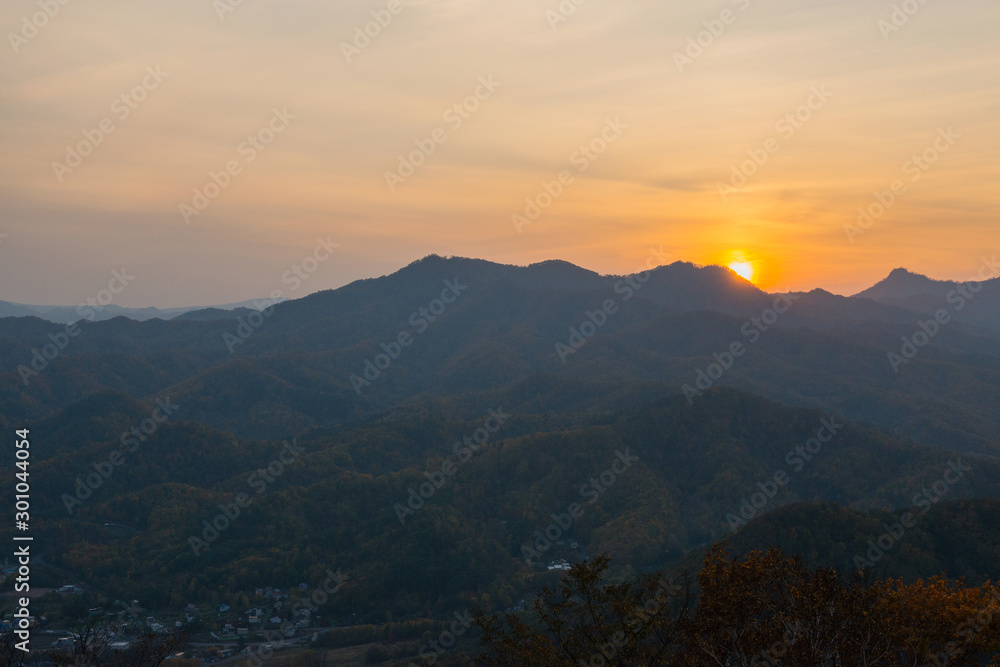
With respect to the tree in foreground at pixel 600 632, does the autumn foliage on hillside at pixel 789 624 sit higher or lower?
higher

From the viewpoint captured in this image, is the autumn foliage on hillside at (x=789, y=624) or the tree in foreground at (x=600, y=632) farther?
the tree in foreground at (x=600, y=632)

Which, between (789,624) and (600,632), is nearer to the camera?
(789,624)

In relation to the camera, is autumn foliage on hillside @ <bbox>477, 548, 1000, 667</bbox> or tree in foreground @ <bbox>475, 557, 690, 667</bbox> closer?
autumn foliage on hillside @ <bbox>477, 548, 1000, 667</bbox>

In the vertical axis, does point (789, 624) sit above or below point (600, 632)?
above

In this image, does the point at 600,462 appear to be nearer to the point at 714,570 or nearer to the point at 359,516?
the point at 359,516

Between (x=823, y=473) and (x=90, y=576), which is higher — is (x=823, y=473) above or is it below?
above

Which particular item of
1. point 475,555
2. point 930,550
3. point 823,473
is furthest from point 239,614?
point 823,473

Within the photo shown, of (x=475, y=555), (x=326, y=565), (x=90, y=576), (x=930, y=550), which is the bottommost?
(x=90, y=576)

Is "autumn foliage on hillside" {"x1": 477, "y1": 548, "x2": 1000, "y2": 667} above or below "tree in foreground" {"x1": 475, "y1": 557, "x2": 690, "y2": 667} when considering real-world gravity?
above
